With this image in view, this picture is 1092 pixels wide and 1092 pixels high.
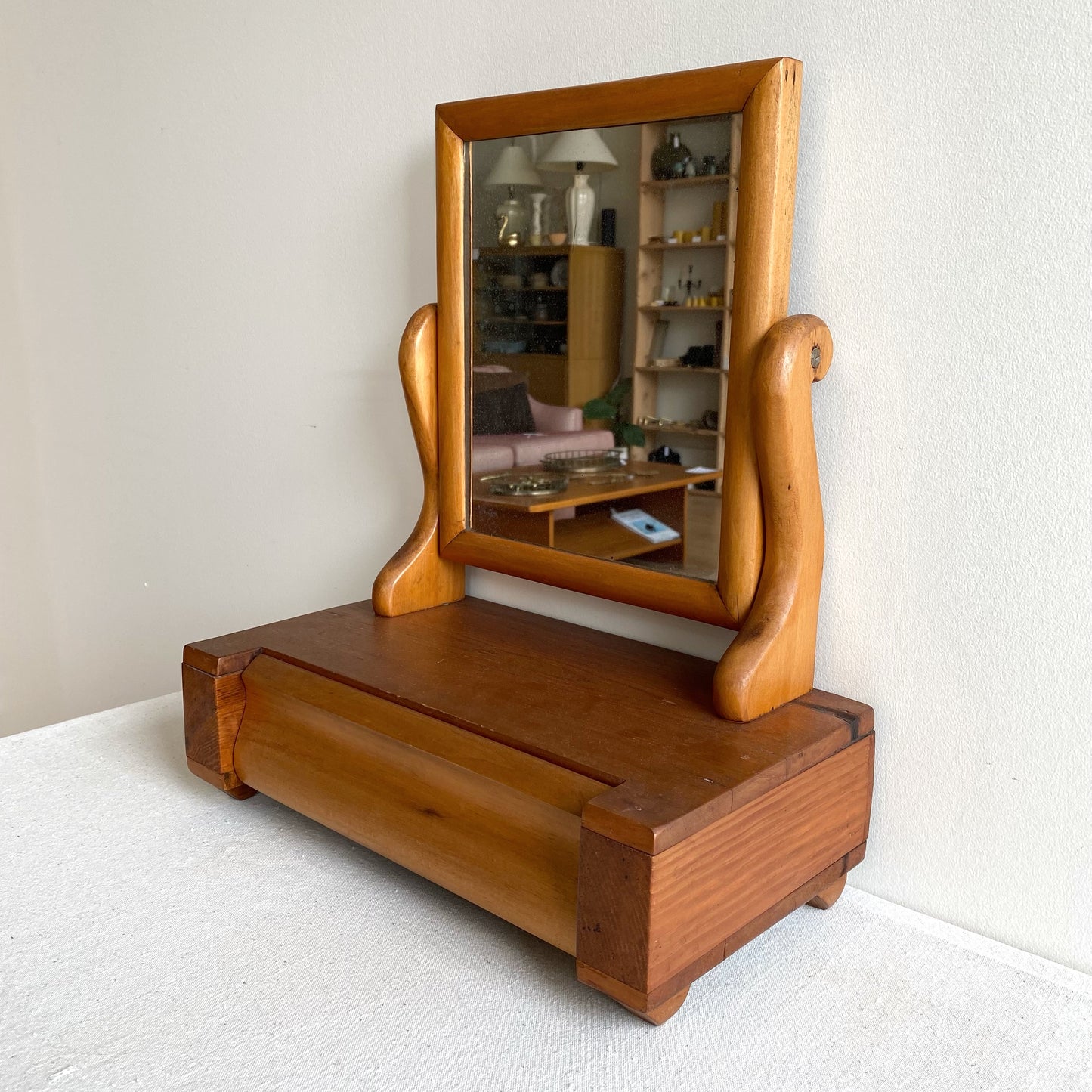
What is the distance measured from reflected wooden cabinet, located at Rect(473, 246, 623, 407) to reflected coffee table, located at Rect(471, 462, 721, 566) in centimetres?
11

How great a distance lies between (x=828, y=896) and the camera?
1.16 metres

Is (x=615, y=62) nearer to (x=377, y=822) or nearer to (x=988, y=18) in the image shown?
(x=988, y=18)

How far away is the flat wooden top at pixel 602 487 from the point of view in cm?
122

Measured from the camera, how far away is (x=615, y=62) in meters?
1.28

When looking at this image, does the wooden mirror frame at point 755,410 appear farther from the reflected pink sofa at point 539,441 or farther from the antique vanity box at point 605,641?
the reflected pink sofa at point 539,441

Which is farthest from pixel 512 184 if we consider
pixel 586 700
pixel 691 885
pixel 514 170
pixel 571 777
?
pixel 691 885

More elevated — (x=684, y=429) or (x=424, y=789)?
(x=684, y=429)

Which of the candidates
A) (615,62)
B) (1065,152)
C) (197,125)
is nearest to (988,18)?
(1065,152)

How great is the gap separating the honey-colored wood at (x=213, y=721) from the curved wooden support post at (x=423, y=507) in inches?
9.1

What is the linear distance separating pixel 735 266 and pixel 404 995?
2.60 ft

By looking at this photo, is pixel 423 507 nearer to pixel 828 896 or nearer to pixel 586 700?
pixel 586 700

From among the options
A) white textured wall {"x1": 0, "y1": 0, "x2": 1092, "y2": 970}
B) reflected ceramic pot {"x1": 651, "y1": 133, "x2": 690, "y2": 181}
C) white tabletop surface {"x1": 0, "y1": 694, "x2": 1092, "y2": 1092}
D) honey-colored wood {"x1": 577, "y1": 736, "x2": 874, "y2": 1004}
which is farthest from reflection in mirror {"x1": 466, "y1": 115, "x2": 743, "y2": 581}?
white tabletop surface {"x1": 0, "y1": 694, "x2": 1092, "y2": 1092}

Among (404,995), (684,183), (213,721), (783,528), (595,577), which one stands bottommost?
(404,995)

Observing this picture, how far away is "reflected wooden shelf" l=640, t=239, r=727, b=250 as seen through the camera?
45.4 inches
